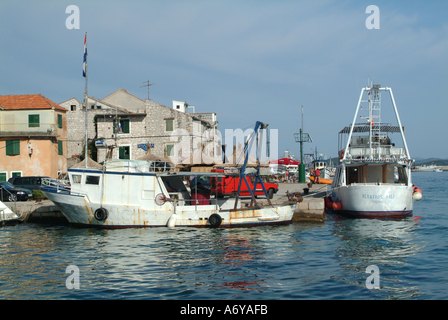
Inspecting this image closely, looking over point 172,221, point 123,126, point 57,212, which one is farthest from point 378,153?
point 123,126

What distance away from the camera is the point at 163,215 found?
1878 cm

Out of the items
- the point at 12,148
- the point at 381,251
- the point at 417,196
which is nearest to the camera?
the point at 381,251

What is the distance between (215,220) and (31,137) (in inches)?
913

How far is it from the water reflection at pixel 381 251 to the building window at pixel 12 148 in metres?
27.4

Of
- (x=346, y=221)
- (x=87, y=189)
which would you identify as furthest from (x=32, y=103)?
(x=346, y=221)

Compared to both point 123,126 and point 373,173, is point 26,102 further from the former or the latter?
point 373,173

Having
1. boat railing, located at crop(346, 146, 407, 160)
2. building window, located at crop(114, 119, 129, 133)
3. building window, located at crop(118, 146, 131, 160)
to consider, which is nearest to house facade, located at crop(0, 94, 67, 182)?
building window, located at crop(114, 119, 129, 133)

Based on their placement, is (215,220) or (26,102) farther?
(26,102)

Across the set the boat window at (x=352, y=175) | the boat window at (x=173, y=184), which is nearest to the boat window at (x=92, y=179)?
the boat window at (x=173, y=184)

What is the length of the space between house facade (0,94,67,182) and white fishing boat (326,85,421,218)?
24.1 metres

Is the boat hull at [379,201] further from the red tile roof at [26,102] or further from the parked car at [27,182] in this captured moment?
the red tile roof at [26,102]

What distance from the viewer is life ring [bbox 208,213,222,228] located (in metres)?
18.6

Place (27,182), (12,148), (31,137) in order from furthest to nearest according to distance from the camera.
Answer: (31,137), (12,148), (27,182)

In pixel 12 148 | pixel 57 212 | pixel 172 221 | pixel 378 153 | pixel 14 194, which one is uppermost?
pixel 12 148
